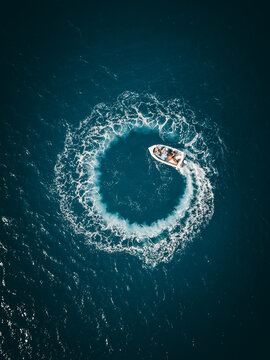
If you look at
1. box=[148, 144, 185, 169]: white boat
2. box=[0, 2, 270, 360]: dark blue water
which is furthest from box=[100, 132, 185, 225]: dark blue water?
box=[148, 144, 185, 169]: white boat

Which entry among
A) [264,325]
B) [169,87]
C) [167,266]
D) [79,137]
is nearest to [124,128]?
[79,137]

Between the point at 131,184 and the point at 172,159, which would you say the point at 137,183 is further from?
the point at 172,159

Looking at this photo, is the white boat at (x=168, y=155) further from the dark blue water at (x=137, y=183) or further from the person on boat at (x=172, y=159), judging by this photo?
the dark blue water at (x=137, y=183)

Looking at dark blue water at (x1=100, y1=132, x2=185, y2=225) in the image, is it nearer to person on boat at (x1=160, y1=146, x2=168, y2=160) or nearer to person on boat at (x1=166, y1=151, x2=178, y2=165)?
person on boat at (x1=166, y1=151, x2=178, y2=165)

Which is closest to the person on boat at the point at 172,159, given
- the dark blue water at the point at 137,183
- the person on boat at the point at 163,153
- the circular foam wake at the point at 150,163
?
the person on boat at the point at 163,153

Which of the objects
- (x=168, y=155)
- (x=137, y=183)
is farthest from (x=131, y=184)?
(x=168, y=155)

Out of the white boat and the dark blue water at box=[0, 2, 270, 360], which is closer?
the dark blue water at box=[0, 2, 270, 360]

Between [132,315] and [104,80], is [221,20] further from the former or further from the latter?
[132,315]
